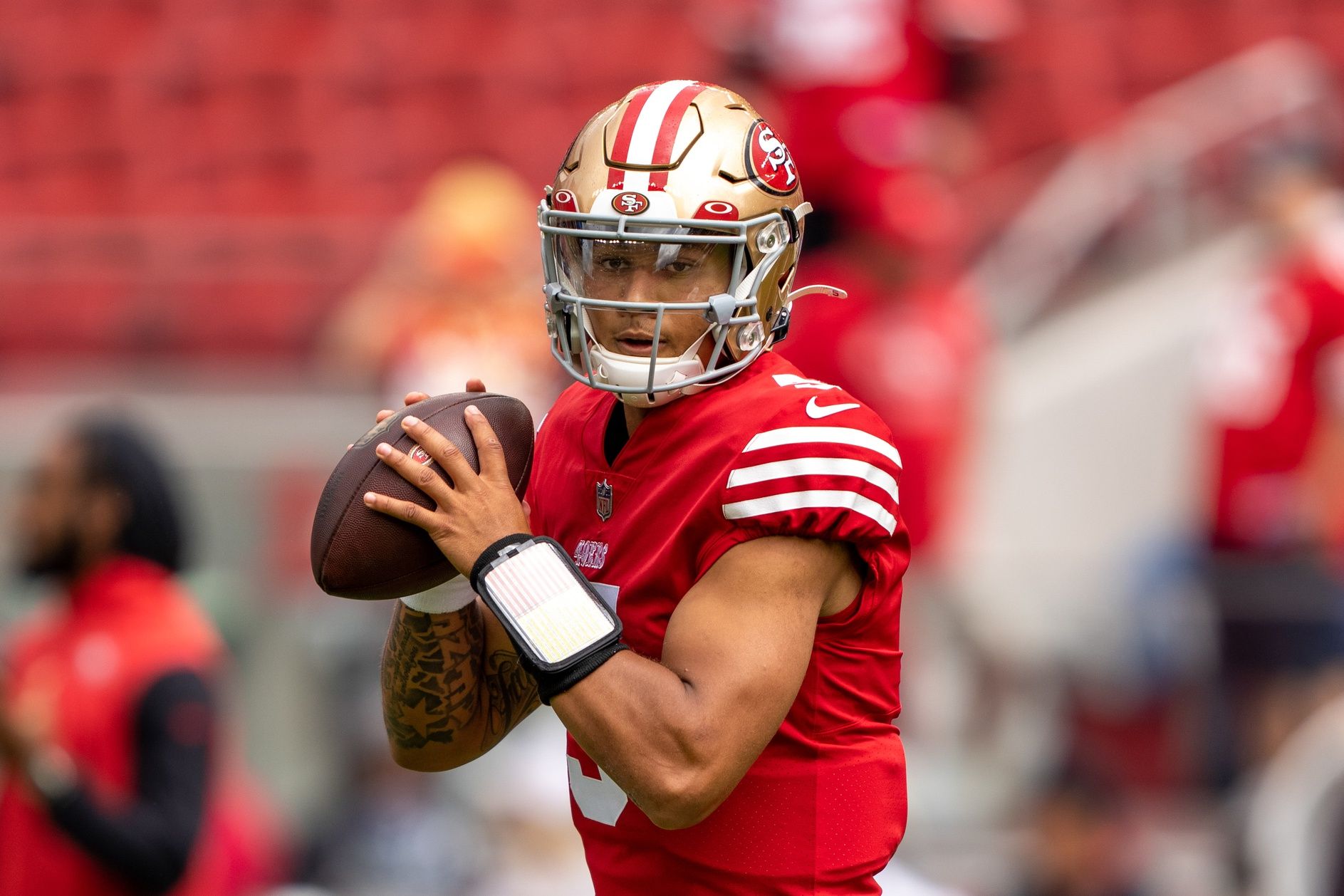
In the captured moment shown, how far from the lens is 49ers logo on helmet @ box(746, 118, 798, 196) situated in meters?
2.17

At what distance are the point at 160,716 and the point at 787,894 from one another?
5.18 feet

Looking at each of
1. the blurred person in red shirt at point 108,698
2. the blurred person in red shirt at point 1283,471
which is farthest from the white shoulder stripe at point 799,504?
the blurred person in red shirt at point 1283,471

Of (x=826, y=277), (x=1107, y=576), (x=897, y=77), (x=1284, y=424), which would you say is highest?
(x=897, y=77)

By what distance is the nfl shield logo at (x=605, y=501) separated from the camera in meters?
2.19

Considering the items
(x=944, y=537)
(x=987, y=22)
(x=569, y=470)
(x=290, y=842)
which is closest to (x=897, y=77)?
(x=987, y=22)

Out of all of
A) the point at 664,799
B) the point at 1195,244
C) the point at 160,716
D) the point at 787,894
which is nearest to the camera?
the point at 664,799

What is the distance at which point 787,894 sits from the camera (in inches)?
83.0

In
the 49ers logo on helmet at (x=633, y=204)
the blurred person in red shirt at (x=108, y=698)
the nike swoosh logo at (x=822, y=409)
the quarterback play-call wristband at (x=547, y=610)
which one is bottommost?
the blurred person in red shirt at (x=108, y=698)

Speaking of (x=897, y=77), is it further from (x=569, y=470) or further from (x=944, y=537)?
(x=569, y=470)

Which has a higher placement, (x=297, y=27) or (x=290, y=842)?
(x=297, y=27)

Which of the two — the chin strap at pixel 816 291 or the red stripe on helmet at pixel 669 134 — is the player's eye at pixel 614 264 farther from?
the chin strap at pixel 816 291

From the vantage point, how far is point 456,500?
206 centimetres

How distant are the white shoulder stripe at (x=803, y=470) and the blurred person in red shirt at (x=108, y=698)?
5.41 ft

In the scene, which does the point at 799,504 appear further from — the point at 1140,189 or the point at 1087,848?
the point at 1140,189
